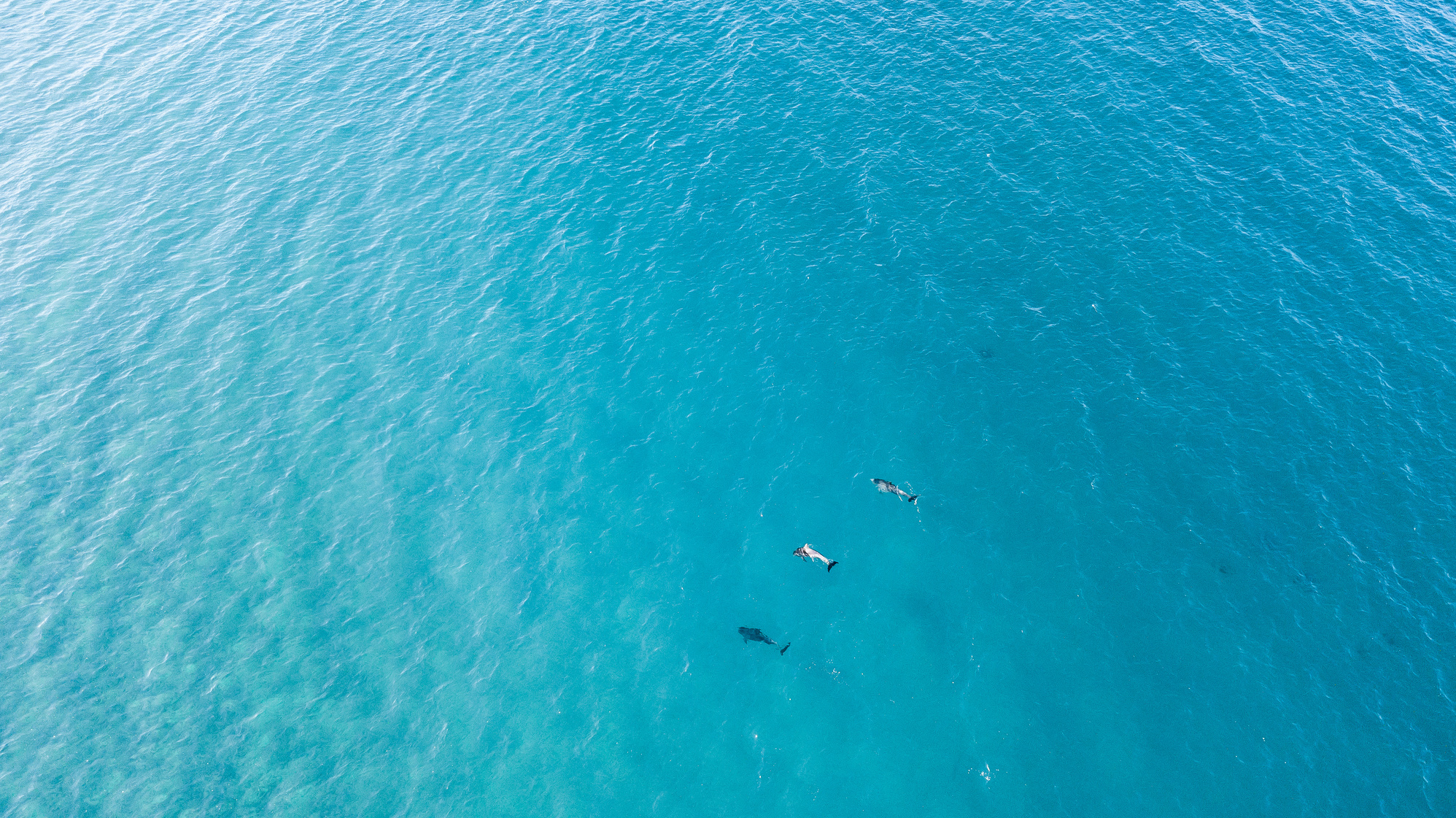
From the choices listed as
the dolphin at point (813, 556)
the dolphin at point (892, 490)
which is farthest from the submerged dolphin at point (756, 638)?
the dolphin at point (892, 490)

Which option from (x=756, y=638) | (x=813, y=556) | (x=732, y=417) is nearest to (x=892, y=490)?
(x=813, y=556)

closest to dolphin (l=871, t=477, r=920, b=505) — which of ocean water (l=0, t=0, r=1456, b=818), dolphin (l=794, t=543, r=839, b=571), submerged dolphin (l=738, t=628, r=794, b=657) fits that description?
ocean water (l=0, t=0, r=1456, b=818)

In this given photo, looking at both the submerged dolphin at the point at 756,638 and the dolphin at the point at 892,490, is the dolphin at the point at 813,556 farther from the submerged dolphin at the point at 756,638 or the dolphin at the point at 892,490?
the dolphin at the point at 892,490

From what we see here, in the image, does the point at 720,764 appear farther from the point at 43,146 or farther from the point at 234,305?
the point at 43,146

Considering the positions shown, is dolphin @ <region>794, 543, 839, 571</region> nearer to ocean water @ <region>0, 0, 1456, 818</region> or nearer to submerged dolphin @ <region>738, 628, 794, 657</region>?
ocean water @ <region>0, 0, 1456, 818</region>

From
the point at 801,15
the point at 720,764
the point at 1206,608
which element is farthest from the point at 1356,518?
the point at 801,15
